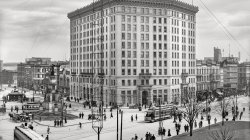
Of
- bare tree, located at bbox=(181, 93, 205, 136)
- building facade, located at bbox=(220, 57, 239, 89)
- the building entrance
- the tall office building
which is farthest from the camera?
building facade, located at bbox=(220, 57, 239, 89)

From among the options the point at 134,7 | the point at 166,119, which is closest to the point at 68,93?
the point at 134,7

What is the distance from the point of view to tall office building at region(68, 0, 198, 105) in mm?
90625

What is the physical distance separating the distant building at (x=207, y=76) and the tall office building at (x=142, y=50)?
719 inches

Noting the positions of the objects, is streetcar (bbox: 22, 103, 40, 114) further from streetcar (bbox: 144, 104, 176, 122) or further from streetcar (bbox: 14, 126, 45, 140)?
streetcar (bbox: 14, 126, 45, 140)

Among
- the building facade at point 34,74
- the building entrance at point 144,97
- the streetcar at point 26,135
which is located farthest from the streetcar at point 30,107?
the building facade at point 34,74

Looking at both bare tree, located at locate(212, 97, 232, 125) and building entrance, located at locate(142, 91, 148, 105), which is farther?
building entrance, located at locate(142, 91, 148, 105)

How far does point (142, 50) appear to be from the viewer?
92938 millimetres

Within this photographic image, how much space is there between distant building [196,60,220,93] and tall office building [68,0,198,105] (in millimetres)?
18257

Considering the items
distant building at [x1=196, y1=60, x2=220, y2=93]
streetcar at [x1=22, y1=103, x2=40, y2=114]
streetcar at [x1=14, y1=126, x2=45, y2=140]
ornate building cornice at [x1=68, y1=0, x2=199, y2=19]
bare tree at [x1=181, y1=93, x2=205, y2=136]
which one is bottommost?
streetcar at [x1=22, y1=103, x2=40, y2=114]

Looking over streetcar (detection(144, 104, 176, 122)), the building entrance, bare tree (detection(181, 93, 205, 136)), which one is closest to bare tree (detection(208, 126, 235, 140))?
bare tree (detection(181, 93, 205, 136))

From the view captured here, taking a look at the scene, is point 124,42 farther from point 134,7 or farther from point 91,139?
point 91,139

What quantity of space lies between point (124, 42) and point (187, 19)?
27652mm

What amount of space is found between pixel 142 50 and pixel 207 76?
46.9 metres

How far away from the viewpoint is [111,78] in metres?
91.8
